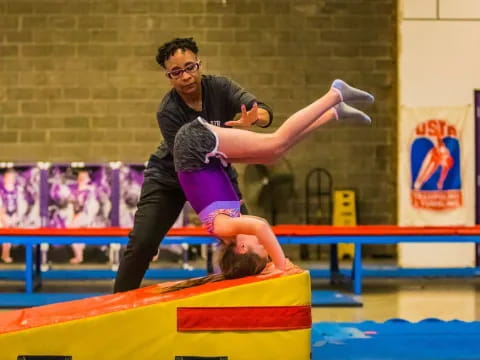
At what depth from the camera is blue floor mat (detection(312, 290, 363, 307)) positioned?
530 cm

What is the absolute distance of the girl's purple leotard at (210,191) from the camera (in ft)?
9.72

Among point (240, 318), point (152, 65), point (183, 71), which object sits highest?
point (152, 65)

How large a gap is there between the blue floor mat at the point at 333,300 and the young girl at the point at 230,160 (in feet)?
8.16

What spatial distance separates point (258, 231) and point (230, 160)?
1.24 ft

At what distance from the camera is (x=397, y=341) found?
340cm

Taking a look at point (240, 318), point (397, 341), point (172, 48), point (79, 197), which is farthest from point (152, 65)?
point (240, 318)

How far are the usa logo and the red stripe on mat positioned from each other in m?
5.37

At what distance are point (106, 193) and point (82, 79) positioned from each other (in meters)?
1.58

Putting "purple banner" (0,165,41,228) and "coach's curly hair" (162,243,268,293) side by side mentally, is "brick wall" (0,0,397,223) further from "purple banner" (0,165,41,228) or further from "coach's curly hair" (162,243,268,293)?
"coach's curly hair" (162,243,268,293)

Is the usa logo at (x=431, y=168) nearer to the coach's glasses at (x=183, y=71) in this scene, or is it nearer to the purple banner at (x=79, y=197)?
the purple banner at (x=79, y=197)

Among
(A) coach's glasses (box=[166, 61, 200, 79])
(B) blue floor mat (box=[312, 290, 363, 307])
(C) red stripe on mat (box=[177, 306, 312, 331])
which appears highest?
(A) coach's glasses (box=[166, 61, 200, 79])

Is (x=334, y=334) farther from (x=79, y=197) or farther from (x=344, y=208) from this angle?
(x=344, y=208)

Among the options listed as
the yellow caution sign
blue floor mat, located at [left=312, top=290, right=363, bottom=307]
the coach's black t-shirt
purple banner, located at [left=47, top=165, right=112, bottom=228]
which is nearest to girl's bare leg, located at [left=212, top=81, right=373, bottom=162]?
the coach's black t-shirt

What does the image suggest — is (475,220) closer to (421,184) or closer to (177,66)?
(421,184)
